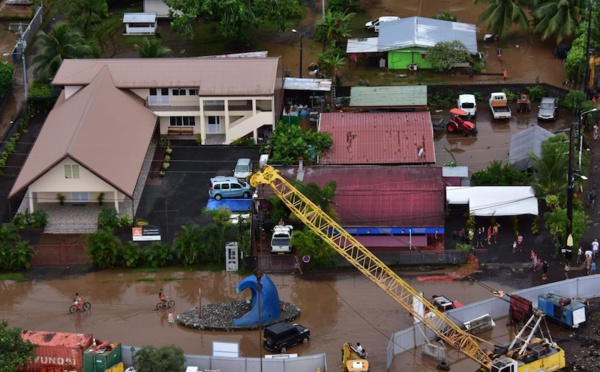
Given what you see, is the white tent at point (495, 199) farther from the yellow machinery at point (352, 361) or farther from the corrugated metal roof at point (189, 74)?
the yellow machinery at point (352, 361)

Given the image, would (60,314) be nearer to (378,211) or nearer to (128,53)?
(378,211)

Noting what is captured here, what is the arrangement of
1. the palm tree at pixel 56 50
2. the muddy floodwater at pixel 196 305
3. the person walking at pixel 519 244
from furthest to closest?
1. the palm tree at pixel 56 50
2. the person walking at pixel 519 244
3. the muddy floodwater at pixel 196 305

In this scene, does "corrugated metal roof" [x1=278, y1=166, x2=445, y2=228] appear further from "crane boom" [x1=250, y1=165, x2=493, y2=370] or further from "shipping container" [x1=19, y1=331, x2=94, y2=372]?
"shipping container" [x1=19, y1=331, x2=94, y2=372]

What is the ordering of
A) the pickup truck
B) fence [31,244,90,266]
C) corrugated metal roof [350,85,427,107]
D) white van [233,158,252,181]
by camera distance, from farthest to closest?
the pickup truck, corrugated metal roof [350,85,427,107], white van [233,158,252,181], fence [31,244,90,266]

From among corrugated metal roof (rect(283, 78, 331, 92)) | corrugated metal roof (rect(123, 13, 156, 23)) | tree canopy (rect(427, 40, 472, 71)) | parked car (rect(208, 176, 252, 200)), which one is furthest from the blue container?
corrugated metal roof (rect(123, 13, 156, 23))

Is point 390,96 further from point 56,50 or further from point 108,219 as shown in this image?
point 56,50

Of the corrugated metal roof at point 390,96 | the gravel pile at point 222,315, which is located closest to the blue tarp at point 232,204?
the gravel pile at point 222,315
